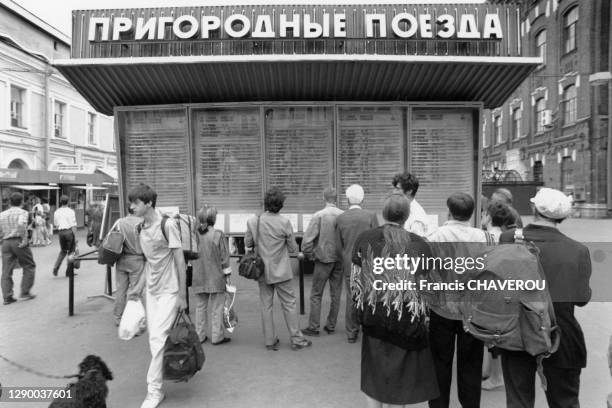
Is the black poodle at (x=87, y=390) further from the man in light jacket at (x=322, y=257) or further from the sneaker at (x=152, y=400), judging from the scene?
the man in light jacket at (x=322, y=257)

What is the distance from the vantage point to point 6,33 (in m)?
19.9

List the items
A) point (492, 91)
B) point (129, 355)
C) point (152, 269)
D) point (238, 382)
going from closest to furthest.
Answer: point (152, 269) → point (238, 382) → point (129, 355) → point (492, 91)

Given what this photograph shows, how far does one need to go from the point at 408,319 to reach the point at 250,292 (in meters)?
5.51

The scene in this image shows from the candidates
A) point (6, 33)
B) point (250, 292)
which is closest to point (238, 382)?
point (250, 292)

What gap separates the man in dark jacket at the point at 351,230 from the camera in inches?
192

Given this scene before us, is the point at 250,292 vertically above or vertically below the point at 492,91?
below

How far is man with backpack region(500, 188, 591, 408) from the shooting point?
2691 millimetres

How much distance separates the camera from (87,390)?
2830mm

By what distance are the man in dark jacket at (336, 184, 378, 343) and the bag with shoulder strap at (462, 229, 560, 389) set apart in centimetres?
225

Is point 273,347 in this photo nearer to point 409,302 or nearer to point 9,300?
point 409,302

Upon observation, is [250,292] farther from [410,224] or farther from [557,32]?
[557,32]

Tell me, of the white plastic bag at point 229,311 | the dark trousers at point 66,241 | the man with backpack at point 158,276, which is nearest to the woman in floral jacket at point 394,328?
the man with backpack at point 158,276

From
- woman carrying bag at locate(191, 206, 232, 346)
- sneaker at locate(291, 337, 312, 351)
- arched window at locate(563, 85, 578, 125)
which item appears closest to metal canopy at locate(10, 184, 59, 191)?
woman carrying bag at locate(191, 206, 232, 346)

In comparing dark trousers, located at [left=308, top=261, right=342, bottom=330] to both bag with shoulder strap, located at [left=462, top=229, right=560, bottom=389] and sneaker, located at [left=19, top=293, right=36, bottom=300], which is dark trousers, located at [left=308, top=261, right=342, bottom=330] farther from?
sneaker, located at [left=19, top=293, right=36, bottom=300]
